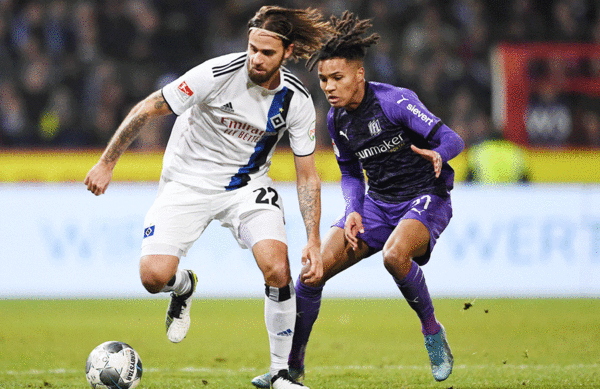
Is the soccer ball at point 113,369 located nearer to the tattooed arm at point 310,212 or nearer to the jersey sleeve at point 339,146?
the tattooed arm at point 310,212

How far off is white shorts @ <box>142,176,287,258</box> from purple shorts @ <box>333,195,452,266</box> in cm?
65

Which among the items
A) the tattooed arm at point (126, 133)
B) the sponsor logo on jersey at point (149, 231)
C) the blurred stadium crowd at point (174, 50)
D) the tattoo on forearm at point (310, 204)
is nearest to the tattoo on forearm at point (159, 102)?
the tattooed arm at point (126, 133)

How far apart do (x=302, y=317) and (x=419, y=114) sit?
1519mm

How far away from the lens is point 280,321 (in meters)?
4.67

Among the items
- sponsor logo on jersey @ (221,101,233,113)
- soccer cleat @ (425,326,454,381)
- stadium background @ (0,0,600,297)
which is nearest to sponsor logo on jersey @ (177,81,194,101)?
sponsor logo on jersey @ (221,101,233,113)

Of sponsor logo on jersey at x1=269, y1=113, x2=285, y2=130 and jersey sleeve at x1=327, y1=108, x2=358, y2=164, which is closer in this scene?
sponsor logo on jersey at x1=269, y1=113, x2=285, y2=130

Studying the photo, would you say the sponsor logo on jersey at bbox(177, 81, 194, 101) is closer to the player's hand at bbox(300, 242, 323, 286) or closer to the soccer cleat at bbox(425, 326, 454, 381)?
the player's hand at bbox(300, 242, 323, 286)

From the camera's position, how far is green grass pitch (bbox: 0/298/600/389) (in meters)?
5.18

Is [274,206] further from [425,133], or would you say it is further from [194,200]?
[425,133]

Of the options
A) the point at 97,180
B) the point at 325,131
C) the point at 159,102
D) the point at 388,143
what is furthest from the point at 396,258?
the point at 325,131

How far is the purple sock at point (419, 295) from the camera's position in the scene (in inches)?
193

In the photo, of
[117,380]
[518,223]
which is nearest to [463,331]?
[518,223]

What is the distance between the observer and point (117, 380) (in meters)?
4.46

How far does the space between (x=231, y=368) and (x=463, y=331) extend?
2.61 metres
